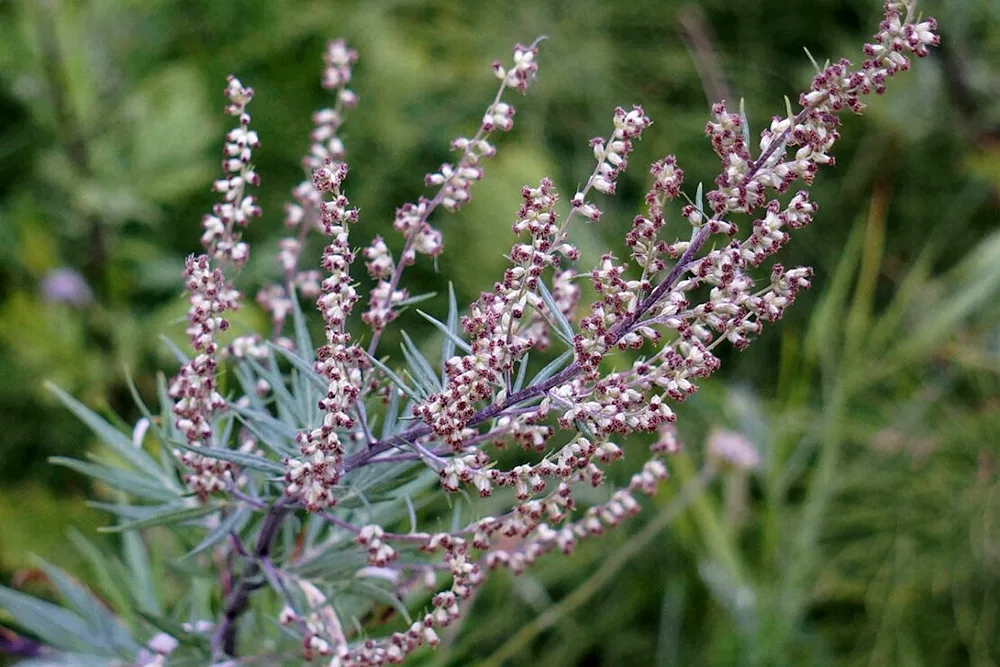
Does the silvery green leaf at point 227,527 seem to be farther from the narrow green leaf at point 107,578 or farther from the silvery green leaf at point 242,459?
the narrow green leaf at point 107,578

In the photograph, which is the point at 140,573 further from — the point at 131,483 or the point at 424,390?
the point at 424,390

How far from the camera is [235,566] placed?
0.72 m

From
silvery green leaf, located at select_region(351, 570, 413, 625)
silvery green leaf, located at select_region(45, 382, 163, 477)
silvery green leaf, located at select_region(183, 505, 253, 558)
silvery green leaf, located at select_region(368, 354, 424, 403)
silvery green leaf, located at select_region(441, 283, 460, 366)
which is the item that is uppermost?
silvery green leaf, located at select_region(441, 283, 460, 366)

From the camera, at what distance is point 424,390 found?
58 cm

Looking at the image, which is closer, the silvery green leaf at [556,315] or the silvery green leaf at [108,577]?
the silvery green leaf at [556,315]

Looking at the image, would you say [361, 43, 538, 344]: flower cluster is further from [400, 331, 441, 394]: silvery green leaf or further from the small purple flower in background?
the small purple flower in background

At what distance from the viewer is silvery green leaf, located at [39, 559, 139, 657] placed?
31.0 inches

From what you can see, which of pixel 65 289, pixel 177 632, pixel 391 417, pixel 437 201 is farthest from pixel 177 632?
pixel 65 289

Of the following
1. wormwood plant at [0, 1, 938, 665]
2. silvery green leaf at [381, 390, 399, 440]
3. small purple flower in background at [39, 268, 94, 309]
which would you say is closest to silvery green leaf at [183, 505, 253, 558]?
wormwood plant at [0, 1, 938, 665]

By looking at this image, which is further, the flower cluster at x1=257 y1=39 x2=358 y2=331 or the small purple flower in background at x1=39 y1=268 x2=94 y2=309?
the small purple flower in background at x1=39 y1=268 x2=94 y2=309

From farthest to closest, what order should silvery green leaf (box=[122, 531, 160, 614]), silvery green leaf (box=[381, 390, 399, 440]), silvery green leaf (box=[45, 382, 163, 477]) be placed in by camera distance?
silvery green leaf (box=[122, 531, 160, 614])
silvery green leaf (box=[45, 382, 163, 477])
silvery green leaf (box=[381, 390, 399, 440])

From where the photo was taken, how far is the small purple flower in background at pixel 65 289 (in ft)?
5.01

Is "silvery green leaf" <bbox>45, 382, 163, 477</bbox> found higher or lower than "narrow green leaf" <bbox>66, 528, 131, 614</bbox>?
higher

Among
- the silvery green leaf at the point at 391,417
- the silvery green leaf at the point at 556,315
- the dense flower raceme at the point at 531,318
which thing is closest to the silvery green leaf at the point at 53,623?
the dense flower raceme at the point at 531,318
